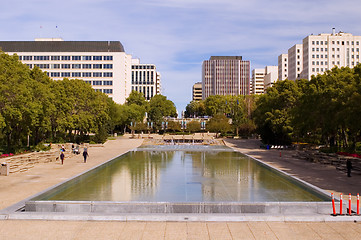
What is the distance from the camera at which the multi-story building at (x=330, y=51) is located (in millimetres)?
140125

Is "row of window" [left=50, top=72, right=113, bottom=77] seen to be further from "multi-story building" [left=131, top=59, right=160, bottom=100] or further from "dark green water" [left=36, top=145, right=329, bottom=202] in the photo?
"dark green water" [left=36, top=145, right=329, bottom=202]

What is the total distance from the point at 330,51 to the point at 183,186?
446 feet

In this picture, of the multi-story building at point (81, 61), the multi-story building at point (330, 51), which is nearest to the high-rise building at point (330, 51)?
the multi-story building at point (330, 51)

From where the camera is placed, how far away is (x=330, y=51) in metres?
140

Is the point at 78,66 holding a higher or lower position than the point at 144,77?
lower

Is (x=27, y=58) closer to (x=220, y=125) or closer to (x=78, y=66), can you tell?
(x=78, y=66)

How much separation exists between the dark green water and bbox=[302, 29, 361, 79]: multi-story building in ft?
401

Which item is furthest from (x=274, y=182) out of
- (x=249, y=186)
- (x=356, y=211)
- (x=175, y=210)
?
(x=175, y=210)

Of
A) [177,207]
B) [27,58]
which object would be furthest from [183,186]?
[27,58]

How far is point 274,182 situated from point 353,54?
443 ft

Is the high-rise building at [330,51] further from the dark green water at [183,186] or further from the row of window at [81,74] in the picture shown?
the dark green water at [183,186]

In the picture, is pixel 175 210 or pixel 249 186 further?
pixel 249 186

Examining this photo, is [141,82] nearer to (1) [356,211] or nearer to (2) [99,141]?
(2) [99,141]

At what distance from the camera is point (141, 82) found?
605ft
